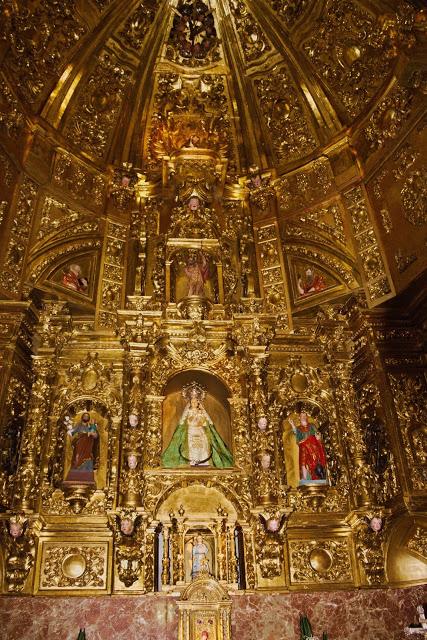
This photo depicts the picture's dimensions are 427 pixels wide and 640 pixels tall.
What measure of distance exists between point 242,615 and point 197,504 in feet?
5.74

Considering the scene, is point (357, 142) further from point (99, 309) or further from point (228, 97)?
point (99, 309)

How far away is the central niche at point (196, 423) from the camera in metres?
10.2

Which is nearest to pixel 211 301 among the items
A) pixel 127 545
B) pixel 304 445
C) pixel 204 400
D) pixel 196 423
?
pixel 204 400

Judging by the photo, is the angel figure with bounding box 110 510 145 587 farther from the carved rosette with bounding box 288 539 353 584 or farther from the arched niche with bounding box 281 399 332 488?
the arched niche with bounding box 281 399 332 488

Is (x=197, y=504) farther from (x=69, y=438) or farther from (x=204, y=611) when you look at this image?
(x=69, y=438)

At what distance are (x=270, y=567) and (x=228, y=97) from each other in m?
10.3

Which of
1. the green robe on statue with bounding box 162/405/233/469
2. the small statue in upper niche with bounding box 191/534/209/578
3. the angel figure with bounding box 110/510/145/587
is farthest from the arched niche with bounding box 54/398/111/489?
the small statue in upper niche with bounding box 191/534/209/578

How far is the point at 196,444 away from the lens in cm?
1030

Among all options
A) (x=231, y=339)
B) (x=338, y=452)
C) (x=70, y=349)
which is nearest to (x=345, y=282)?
(x=231, y=339)

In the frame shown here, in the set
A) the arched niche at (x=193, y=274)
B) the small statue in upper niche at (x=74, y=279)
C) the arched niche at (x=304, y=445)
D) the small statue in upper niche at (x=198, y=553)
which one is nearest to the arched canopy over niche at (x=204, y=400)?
the arched niche at (x=304, y=445)

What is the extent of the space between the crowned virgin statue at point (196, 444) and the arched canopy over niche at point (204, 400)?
0.63 ft

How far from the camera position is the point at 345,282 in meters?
12.0

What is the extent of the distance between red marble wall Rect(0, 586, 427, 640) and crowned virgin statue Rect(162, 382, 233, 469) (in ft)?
6.95

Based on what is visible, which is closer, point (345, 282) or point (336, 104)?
point (345, 282)
